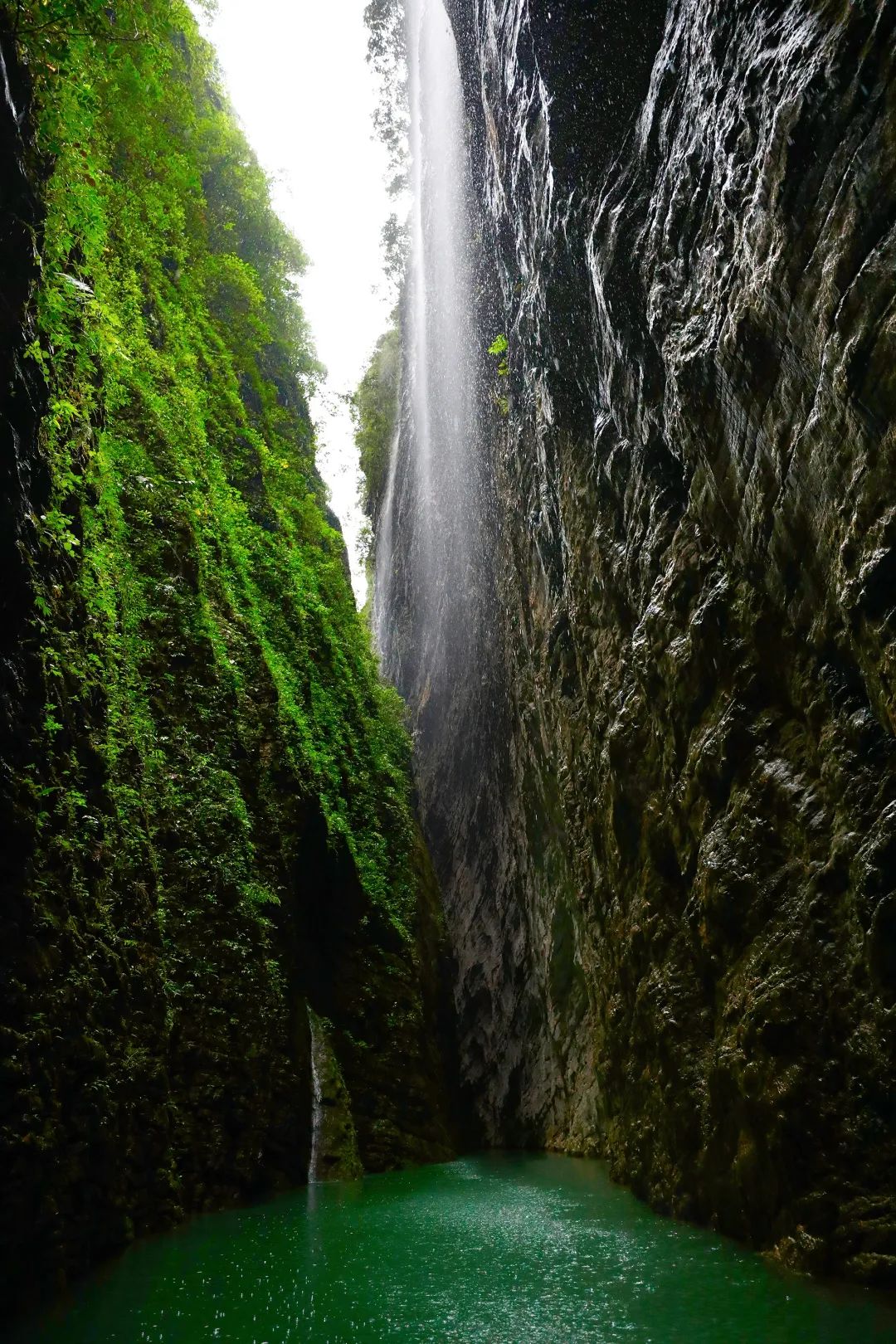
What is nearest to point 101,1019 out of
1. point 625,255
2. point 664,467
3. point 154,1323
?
point 154,1323

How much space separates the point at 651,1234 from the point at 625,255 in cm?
710

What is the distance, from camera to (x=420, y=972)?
12.0 metres

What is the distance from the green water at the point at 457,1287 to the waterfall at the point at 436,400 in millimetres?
11570

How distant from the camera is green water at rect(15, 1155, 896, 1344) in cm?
359

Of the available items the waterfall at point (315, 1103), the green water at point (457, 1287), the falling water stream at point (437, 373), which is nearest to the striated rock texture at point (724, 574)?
the green water at point (457, 1287)

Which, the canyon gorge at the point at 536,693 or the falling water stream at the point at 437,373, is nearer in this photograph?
the canyon gorge at the point at 536,693

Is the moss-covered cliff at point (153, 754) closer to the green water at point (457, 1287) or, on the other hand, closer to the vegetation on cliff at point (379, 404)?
the green water at point (457, 1287)

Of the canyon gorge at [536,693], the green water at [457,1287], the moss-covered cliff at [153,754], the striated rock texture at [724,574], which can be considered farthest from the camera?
the moss-covered cliff at [153,754]

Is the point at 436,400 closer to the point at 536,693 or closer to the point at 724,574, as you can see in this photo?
the point at 536,693

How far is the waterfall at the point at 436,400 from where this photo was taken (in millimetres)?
15875

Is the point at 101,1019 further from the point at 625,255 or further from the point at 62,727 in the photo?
the point at 625,255

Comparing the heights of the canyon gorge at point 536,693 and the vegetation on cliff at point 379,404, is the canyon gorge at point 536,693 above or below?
below

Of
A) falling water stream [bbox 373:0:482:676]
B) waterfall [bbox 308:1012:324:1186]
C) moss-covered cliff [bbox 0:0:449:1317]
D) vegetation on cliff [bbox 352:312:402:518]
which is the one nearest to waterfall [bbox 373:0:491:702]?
falling water stream [bbox 373:0:482:676]

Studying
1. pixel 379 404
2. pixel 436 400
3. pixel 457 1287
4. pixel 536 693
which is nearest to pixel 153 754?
pixel 457 1287
